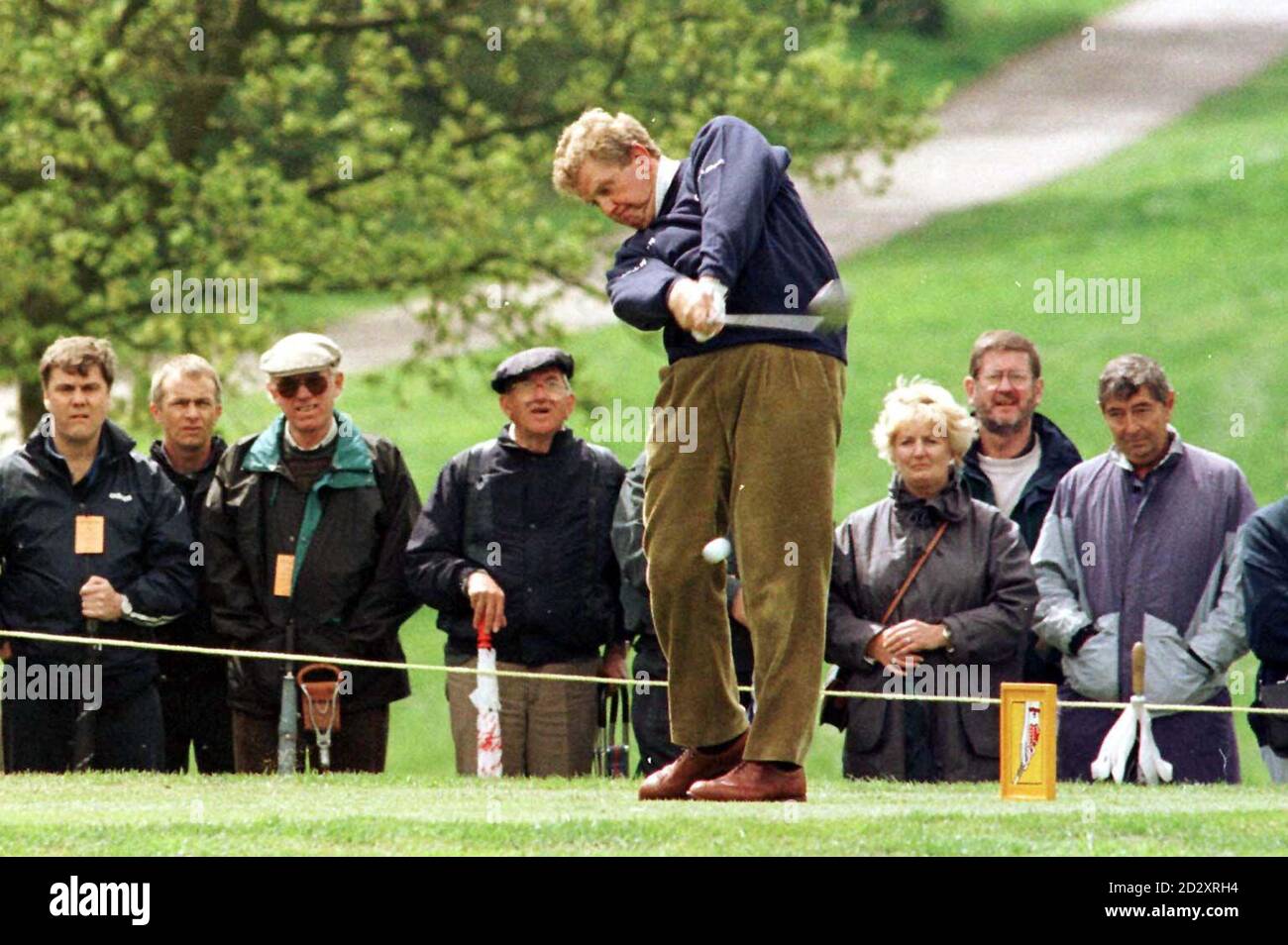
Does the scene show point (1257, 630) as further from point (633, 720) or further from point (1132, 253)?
point (1132, 253)

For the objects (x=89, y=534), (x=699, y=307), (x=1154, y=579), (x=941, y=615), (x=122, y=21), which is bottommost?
(x=941, y=615)

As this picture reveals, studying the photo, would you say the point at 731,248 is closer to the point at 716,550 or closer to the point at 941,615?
the point at 716,550

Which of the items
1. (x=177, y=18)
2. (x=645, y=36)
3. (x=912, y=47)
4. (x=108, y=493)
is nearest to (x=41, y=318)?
(x=177, y=18)

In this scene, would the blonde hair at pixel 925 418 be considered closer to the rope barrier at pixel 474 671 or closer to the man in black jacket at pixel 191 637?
the rope barrier at pixel 474 671

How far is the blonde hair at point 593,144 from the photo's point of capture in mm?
7941

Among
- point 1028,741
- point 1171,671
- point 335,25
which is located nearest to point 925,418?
point 1171,671

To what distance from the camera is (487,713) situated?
428 inches

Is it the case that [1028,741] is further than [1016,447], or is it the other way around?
[1016,447]

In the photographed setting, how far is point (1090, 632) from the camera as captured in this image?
10.9 metres

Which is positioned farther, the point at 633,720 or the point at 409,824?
the point at 633,720

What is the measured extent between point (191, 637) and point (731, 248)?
460 cm

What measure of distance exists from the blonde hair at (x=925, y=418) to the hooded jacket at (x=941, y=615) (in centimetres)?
21

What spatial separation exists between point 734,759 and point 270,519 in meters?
3.44

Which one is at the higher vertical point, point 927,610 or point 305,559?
point 305,559
